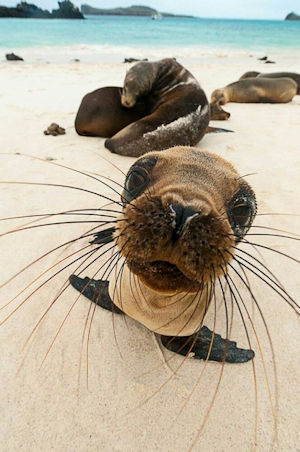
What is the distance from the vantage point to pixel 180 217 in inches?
59.7

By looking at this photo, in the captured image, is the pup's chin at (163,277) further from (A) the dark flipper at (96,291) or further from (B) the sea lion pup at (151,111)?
(B) the sea lion pup at (151,111)

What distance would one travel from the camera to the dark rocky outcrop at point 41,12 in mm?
81062

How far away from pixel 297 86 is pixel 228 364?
11.1 meters

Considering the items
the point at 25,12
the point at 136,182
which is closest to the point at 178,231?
the point at 136,182

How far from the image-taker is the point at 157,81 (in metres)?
6.07

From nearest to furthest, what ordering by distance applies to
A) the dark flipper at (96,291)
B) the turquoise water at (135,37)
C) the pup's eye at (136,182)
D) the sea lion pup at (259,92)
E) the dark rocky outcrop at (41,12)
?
1. the pup's eye at (136,182)
2. the dark flipper at (96,291)
3. the sea lion pup at (259,92)
4. the turquoise water at (135,37)
5. the dark rocky outcrop at (41,12)

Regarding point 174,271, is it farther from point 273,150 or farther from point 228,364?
point 273,150

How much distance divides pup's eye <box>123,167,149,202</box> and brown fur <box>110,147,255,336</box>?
0.05 m

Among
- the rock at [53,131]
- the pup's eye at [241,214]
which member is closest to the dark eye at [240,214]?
the pup's eye at [241,214]

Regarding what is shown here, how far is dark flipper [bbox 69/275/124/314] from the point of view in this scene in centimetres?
246

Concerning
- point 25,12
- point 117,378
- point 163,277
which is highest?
point 25,12

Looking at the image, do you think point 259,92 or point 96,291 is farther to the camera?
point 259,92

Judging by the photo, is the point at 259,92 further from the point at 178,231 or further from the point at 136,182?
the point at 178,231

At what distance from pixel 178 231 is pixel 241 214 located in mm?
783
